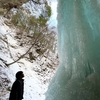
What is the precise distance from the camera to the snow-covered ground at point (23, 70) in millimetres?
8130

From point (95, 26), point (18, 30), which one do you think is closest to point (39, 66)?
point (18, 30)

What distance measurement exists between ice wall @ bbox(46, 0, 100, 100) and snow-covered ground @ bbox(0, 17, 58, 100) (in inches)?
97.8

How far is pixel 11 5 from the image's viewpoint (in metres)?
14.6

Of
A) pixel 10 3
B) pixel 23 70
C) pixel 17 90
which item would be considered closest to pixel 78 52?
pixel 17 90

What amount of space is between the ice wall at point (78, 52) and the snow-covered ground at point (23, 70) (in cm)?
248

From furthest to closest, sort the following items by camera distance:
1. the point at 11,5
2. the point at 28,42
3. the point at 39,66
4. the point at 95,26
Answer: the point at 11,5 → the point at 28,42 → the point at 39,66 → the point at 95,26

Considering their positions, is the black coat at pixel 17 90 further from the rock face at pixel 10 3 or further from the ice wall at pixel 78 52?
→ the rock face at pixel 10 3

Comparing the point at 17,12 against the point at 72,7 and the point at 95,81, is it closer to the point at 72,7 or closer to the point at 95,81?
the point at 72,7

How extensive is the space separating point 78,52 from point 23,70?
19.6 feet

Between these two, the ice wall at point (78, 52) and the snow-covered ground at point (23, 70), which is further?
the snow-covered ground at point (23, 70)

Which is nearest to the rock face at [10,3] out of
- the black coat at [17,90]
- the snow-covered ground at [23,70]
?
the snow-covered ground at [23,70]

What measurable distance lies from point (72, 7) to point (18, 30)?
8.91m

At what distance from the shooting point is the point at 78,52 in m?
4.93

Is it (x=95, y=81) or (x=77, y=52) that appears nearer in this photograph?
(x=95, y=81)
